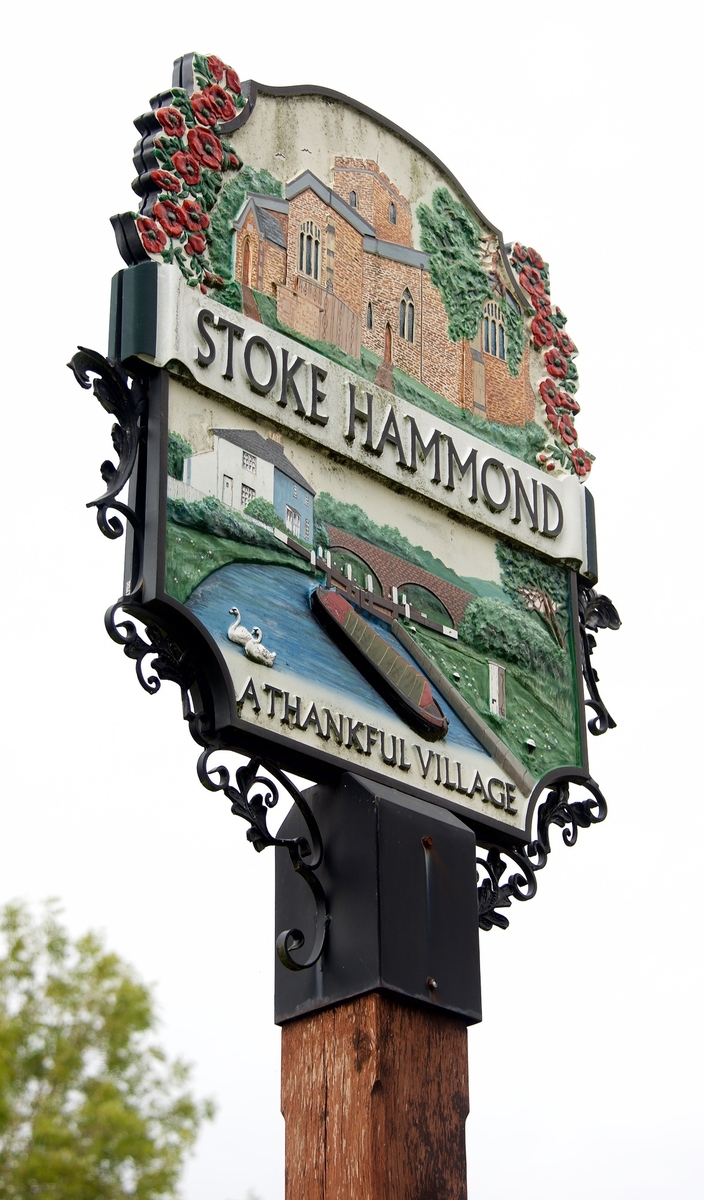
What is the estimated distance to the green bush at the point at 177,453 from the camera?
1028 centimetres

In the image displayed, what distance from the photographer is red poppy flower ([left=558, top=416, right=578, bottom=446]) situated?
1291cm

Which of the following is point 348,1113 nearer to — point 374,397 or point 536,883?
point 536,883

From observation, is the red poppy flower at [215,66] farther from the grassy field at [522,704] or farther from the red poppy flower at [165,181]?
the grassy field at [522,704]

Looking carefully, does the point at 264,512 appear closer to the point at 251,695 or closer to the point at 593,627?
the point at 251,695

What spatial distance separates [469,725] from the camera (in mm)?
11328

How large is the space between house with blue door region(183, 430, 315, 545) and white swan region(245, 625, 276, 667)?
60 centimetres

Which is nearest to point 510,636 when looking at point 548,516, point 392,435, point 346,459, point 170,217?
point 548,516

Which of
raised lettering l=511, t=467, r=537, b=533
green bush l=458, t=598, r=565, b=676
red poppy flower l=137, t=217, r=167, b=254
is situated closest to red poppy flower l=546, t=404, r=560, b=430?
raised lettering l=511, t=467, r=537, b=533

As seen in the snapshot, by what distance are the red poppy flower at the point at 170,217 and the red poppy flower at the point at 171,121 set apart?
1.22 feet

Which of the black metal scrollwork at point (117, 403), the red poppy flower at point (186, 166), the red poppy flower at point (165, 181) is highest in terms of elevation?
the red poppy flower at point (186, 166)

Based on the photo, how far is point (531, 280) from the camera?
43.2 feet

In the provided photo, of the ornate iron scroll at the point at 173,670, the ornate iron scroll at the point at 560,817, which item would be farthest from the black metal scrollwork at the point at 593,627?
the ornate iron scroll at the point at 173,670

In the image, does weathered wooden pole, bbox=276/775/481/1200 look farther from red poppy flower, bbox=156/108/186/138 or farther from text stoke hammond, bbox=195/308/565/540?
red poppy flower, bbox=156/108/186/138

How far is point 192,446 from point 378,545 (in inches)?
47.2
